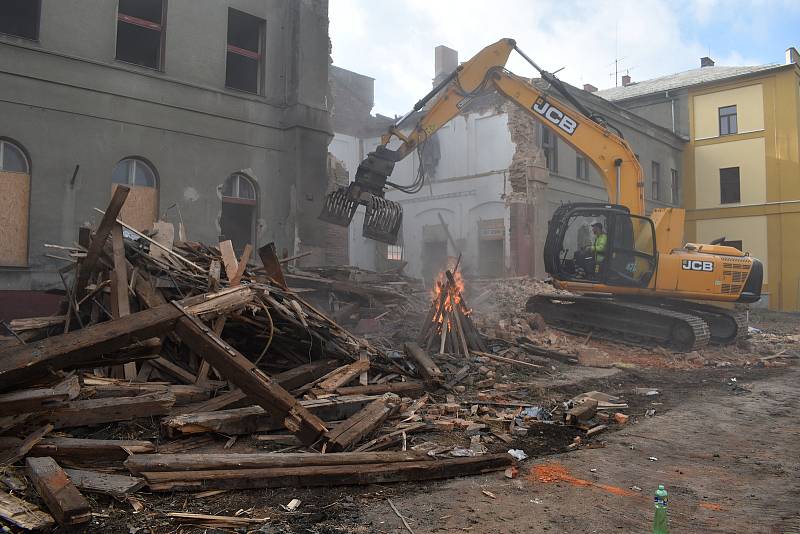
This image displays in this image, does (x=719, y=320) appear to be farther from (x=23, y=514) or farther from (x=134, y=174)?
(x=23, y=514)

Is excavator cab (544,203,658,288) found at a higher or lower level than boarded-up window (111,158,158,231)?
lower

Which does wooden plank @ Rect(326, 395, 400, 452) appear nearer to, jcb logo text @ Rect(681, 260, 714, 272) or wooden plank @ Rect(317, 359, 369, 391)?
wooden plank @ Rect(317, 359, 369, 391)

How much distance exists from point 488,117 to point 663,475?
761 inches

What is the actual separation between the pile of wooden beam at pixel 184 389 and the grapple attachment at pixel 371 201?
4319 millimetres

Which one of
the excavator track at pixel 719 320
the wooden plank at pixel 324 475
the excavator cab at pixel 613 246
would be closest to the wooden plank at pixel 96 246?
the wooden plank at pixel 324 475

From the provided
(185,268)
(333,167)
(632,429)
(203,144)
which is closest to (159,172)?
(203,144)

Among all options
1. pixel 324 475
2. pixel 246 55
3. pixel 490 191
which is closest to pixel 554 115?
pixel 246 55

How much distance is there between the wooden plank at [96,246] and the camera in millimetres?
6457

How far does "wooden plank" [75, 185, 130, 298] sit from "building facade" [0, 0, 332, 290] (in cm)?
523

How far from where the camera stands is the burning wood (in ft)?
33.9

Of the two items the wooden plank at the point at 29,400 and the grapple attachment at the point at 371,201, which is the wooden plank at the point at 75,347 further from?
the grapple attachment at the point at 371,201

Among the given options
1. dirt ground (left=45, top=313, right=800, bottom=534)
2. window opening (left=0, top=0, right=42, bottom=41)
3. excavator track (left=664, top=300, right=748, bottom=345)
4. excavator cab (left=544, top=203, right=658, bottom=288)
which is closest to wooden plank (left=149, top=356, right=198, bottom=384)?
dirt ground (left=45, top=313, right=800, bottom=534)

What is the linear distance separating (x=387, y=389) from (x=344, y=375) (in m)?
0.59

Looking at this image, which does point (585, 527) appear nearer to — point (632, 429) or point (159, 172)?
point (632, 429)
